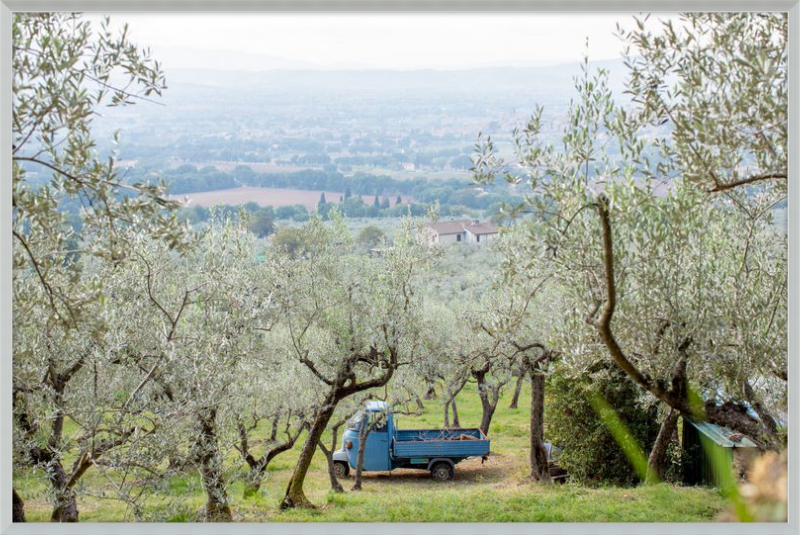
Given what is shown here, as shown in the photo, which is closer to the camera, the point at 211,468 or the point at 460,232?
the point at 211,468

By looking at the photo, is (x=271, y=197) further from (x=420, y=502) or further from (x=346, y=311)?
(x=420, y=502)

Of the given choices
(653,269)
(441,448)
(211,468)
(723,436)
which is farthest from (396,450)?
(653,269)

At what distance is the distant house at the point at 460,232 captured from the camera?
7977 mm

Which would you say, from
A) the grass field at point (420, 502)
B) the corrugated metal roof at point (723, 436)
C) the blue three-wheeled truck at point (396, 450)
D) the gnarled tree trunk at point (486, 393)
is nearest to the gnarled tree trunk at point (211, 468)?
the grass field at point (420, 502)

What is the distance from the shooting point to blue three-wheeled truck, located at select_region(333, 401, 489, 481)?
10.6m

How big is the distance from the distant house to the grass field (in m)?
2.69

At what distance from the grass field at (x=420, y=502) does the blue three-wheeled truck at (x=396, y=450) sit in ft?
1.04

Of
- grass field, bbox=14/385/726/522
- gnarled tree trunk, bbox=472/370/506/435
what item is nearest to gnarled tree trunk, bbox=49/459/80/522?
grass field, bbox=14/385/726/522

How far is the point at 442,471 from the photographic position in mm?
10758

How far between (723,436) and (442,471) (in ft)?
14.1

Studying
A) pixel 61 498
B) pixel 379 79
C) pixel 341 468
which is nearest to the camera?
pixel 61 498

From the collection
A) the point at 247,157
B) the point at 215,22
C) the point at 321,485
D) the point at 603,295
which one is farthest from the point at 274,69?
the point at 321,485

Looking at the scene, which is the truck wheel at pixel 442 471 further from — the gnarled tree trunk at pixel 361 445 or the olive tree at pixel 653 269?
the olive tree at pixel 653 269

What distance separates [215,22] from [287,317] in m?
3.63
